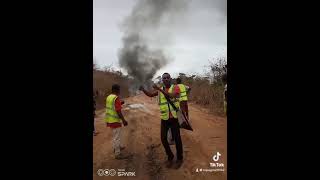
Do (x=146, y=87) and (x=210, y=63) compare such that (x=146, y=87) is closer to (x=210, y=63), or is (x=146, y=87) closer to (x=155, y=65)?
(x=155, y=65)

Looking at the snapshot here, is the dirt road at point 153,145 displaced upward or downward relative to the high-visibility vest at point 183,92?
downward

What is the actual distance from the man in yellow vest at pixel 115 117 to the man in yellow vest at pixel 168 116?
2.03 ft

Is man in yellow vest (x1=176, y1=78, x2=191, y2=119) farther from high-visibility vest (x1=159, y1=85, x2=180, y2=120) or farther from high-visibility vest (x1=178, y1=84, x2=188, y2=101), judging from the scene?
high-visibility vest (x1=159, y1=85, x2=180, y2=120)

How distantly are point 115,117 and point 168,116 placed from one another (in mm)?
1159

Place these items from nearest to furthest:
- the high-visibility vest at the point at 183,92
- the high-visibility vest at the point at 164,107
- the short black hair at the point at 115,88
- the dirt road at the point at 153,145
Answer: the dirt road at the point at 153,145 → the high-visibility vest at the point at 164,107 → the short black hair at the point at 115,88 → the high-visibility vest at the point at 183,92

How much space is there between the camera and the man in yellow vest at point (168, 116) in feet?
37.0

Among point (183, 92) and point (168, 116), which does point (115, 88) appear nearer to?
point (168, 116)

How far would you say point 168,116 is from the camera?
37.0ft

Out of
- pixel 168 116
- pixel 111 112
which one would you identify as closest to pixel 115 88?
pixel 111 112

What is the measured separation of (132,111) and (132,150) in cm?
86

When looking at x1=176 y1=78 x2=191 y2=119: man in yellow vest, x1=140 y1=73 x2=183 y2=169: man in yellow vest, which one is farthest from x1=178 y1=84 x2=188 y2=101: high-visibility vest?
x1=140 y1=73 x2=183 y2=169: man in yellow vest

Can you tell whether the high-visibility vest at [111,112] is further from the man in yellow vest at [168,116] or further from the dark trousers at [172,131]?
the dark trousers at [172,131]

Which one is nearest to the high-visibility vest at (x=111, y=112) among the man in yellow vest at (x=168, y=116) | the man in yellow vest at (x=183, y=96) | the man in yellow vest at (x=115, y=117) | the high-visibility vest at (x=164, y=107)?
the man in yellow vest at (x=115, y=117)
